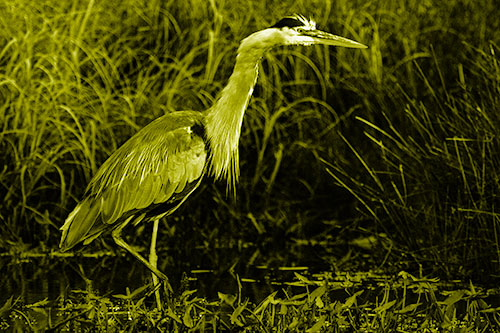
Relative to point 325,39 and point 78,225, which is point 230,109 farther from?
point 78,225

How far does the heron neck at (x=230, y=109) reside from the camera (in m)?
5.83

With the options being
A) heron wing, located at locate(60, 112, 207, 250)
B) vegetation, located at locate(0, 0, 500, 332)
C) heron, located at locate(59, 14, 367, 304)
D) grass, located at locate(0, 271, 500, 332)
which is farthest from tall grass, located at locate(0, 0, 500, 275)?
grass, located at locate(0, 271, 500, 332)

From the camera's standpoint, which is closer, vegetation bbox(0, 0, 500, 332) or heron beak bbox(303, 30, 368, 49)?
heron beak bbox(303, 30, 368, 49)

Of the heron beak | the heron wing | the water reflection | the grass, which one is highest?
the heron beak

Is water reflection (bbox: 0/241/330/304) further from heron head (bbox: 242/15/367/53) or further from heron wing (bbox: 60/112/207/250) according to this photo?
heron head (bbox: 242/15/367/53)

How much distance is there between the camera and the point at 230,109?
5891 mm

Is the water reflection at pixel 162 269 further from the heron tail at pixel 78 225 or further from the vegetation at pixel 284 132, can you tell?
the heron tail at pixel 78 225

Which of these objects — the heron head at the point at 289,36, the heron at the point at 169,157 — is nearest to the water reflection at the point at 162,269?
the heron at the point at 169,157

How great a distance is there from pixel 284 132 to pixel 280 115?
26 centimetres

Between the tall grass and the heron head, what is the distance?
0.56m

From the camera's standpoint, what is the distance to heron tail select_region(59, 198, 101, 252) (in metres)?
5.52

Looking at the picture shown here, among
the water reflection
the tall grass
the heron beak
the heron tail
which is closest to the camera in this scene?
the heron tail

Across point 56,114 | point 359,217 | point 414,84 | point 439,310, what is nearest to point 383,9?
point 414,84

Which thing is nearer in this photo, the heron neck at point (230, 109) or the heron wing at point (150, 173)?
the heron wing at point (150, 173)
